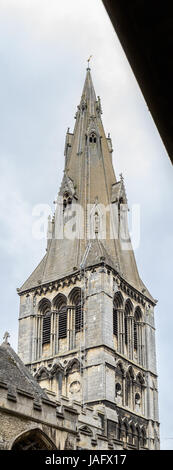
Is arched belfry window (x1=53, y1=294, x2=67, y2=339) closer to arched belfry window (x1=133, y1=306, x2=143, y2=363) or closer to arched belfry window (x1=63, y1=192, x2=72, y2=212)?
→ arched belfry window (x1=133, y1=306, x2=143, y2=363)

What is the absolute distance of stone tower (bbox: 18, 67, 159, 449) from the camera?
1282 inches

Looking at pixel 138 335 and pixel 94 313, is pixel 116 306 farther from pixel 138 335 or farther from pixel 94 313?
pixel 138 335

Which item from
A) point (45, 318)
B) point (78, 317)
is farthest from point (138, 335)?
point (45, 318)

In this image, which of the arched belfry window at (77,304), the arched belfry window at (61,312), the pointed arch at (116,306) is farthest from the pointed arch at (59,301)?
the pointed arch at (116,306)

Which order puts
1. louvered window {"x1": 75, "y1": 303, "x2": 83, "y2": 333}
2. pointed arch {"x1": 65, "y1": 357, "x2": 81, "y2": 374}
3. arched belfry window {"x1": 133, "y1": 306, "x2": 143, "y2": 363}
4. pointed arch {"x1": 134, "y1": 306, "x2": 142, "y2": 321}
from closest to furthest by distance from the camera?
pointed arch {"x1": 65, "y1": 357, "x2": 81, "y2": 374} → louvered window {"x1": 75, "y1": 303, "x2": 83, "y2": 333} → arched belfry window {"x1": 133, "y1": 306, "x2": 143, "y2": 363} → pointed arch {"x1": 134, "y1": 306, "x2": 142, "y2": 321}

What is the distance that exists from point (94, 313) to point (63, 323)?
283 centimetres

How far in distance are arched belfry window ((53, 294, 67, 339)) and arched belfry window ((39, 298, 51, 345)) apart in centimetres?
58

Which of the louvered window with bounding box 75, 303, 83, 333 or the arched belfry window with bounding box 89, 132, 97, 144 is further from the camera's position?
the arched belfry window with bounding box 89, 132, 97, 144

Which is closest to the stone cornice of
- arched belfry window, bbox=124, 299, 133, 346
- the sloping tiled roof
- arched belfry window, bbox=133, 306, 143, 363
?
arched belfry window, bbox=124, 299, 133, 346

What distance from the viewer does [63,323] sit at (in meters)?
36.0

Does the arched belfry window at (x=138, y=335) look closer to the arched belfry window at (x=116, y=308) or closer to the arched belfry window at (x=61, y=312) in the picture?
the arched belfry window at (x=116, y=308)

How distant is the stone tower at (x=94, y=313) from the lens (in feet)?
107
